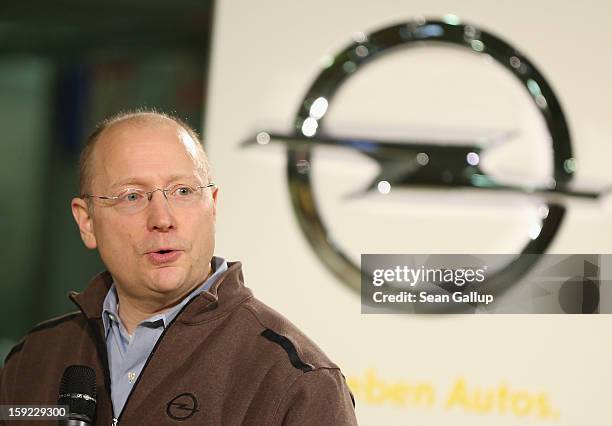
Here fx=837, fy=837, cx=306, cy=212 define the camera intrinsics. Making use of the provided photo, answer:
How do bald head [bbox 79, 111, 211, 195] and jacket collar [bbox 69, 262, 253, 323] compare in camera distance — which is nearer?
jacket collar [bbox 69, 262, 253, 323]

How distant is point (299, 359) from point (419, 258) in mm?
694

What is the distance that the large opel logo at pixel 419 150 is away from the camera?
2031mm

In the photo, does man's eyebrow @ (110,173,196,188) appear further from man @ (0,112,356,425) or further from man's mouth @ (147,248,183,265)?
man's mouth @ (147,248,183,265)

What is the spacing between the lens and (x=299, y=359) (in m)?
1.46

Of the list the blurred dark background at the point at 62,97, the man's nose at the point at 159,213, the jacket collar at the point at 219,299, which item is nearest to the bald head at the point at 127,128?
the man's nose at the point at 159,213

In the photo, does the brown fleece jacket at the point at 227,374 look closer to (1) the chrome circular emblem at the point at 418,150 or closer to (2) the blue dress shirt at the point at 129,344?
(2) the blue dress shirt at the point at 129,344

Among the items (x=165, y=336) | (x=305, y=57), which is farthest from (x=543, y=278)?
(x=165, y=336)

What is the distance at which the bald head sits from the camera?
5.50 ft

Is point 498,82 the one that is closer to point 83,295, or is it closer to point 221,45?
point 221,45

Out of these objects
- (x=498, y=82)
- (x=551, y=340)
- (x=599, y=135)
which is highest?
(x=498, y=82)

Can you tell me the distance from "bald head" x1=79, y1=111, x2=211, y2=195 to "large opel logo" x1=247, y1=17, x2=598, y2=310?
1.47ft

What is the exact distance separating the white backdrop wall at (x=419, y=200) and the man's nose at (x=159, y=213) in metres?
0.55

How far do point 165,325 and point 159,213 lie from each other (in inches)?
8.5

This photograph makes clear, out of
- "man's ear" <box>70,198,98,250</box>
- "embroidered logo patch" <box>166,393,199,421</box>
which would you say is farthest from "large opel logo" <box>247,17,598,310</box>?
"embroidered logo patch" <box>166,393,199,421</box>
